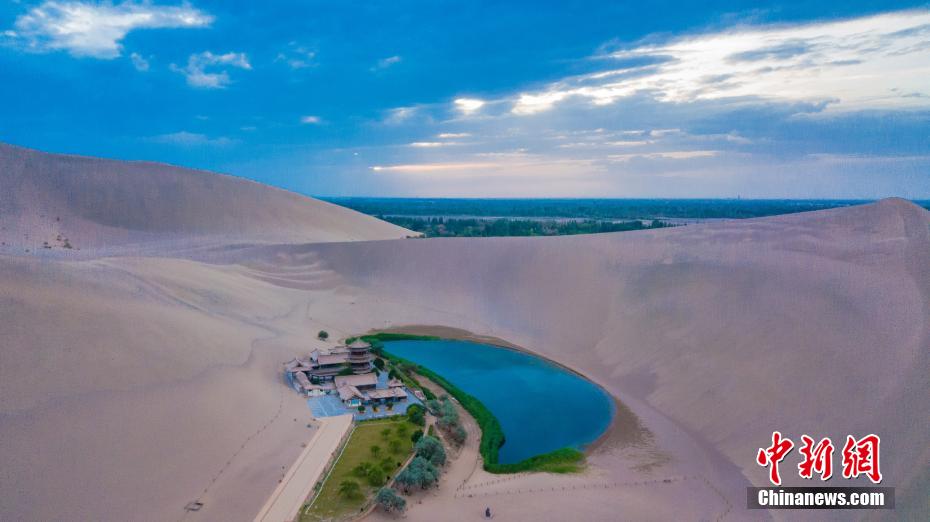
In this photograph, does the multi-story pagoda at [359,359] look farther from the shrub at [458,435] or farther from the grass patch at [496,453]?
the shrub at [458,435]

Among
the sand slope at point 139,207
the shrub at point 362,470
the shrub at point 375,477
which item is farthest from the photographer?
the sand slope at point 139,207

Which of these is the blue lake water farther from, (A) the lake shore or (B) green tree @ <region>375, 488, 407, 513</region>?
(B) green tree @ <region>375, 488, 407, 513</region>

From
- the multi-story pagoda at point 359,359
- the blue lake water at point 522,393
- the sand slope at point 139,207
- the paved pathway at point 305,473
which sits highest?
the sand slope at point 139,207

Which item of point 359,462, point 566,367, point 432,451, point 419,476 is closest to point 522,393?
point 566,367

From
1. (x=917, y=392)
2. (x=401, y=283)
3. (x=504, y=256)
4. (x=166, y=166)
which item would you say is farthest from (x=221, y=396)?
(x=166, y=166)

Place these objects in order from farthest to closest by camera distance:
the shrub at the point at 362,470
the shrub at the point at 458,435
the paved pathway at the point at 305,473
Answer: the shrub at the point at 458,435 → the shrub at the point at 362,470 → the paved pathway at the point at 305,473

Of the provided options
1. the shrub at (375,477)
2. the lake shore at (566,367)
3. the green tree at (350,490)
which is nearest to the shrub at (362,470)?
the shrub at (375,477)

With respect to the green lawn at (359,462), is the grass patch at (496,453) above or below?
below

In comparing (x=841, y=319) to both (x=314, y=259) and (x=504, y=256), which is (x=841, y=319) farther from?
(x=314, y=259)
